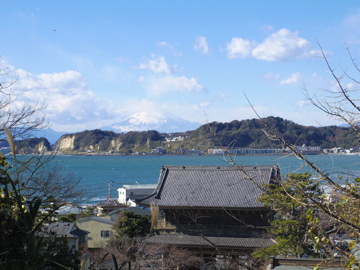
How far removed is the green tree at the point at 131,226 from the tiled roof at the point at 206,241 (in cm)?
211

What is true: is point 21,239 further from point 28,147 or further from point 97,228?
point 97,228

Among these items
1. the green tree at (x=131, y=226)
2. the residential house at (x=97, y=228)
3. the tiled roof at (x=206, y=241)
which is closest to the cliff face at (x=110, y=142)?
the residential house at (x=97, y=228)

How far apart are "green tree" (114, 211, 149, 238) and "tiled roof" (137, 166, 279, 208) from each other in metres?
1.68

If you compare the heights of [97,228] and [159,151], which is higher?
[159,151]

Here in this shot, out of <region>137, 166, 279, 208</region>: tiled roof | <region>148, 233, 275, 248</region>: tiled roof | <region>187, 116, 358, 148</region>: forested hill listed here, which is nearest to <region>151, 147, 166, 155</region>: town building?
<region>137, 166, 279, 208</region>: tiled roof

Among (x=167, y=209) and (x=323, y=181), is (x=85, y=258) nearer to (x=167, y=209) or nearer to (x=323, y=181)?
(x=323, y=181)

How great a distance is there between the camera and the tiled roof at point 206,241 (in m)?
14.2

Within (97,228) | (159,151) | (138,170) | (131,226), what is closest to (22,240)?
(131,226)

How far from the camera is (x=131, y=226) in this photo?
16969 millimetres

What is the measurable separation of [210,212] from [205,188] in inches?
72.1

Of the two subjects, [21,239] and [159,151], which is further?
[159,151]

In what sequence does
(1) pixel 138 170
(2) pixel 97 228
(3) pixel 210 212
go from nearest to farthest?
(3) pixel 210 212
(2) pixel 97 228
(1) pixel 138 170

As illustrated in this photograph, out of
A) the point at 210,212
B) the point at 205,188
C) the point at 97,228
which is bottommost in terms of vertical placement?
the point at 97,228

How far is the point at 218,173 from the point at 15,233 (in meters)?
15.6
